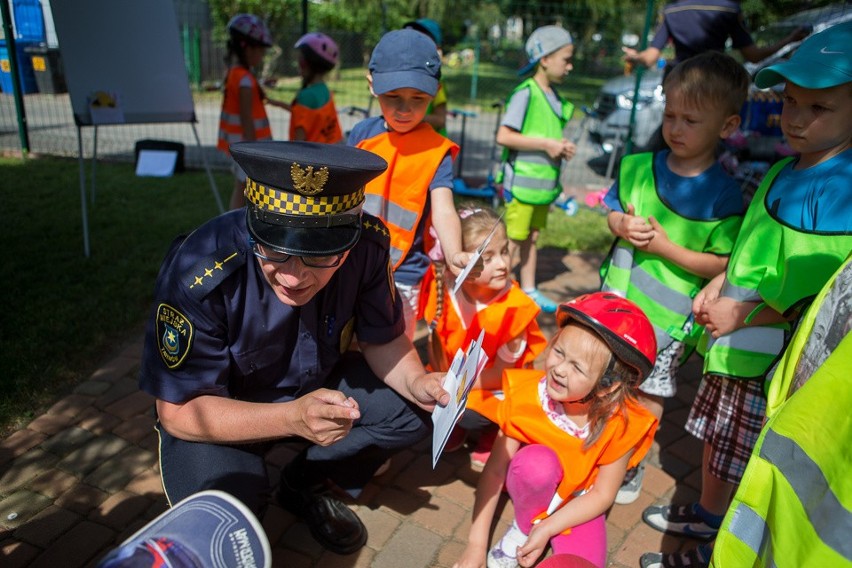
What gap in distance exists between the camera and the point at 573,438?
8.28ft

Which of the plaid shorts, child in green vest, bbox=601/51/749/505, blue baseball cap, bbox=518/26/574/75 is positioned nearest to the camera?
the plaid shorts

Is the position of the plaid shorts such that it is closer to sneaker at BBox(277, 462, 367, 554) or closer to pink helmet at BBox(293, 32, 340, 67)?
sneaker at BBox(277, 462, 367, 554)

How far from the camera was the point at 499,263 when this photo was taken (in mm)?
2855

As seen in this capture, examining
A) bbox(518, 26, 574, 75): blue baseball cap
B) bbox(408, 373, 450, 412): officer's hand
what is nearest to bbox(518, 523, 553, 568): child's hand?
bbox(408, 373, 450, 412): officer's hand

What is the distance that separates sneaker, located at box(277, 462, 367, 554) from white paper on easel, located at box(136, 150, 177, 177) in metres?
6.30

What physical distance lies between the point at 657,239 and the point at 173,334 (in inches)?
71.8

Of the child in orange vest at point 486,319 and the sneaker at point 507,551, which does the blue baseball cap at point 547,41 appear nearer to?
the child in orange vest at point 486,319

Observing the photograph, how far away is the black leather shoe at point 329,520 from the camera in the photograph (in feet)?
8.35

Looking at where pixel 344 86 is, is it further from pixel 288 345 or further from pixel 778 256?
pixel 778 256

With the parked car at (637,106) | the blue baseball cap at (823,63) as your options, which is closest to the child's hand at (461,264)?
the blue baseball cap at (823,63)

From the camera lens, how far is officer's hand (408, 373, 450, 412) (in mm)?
2208

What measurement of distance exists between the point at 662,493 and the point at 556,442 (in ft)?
2.86

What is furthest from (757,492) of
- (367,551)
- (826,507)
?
(367,551)

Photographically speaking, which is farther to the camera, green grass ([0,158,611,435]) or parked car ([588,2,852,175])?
parked car ([588,2,852,175])
